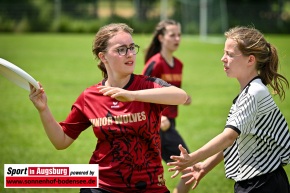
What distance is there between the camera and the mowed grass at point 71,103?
30.6 feet

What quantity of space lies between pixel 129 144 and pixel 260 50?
4.03ft

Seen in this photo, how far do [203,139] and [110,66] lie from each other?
659 cm

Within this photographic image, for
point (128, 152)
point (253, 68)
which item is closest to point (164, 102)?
point (128, 152)

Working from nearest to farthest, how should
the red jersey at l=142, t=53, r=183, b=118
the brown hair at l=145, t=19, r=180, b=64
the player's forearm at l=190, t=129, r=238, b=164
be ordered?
1. the player's forearm at l=190, t=129, r=238, b=164
2. the red jersey at l=142, t=53, r=183, b=118
3. the brown hair at l=145, t=19, r=180, b=64

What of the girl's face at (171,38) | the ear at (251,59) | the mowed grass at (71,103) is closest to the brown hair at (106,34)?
the ear at (251,59)

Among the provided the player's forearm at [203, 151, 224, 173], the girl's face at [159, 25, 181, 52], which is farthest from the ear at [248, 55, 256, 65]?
the girl's face at [159, 25, 181, 52]

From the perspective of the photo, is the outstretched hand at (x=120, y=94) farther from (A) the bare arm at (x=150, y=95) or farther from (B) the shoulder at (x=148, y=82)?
(B) the shoulder at (x=148, y=82)

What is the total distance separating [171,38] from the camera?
8469 millimetres

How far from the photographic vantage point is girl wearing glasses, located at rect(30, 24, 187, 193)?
4465mm

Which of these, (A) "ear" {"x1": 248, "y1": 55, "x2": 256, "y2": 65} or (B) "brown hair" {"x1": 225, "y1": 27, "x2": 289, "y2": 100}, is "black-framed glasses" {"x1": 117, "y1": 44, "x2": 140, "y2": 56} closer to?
(B) "brown hair" {"x1": 225, "y1": 27, "x2": 289, "y2": 100}

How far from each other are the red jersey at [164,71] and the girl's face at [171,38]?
0.31 metres

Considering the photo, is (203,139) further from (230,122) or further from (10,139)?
(230,122)

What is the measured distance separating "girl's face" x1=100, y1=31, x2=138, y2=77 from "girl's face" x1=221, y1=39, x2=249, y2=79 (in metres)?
0.72

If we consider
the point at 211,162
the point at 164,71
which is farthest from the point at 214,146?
the point at 164,71
